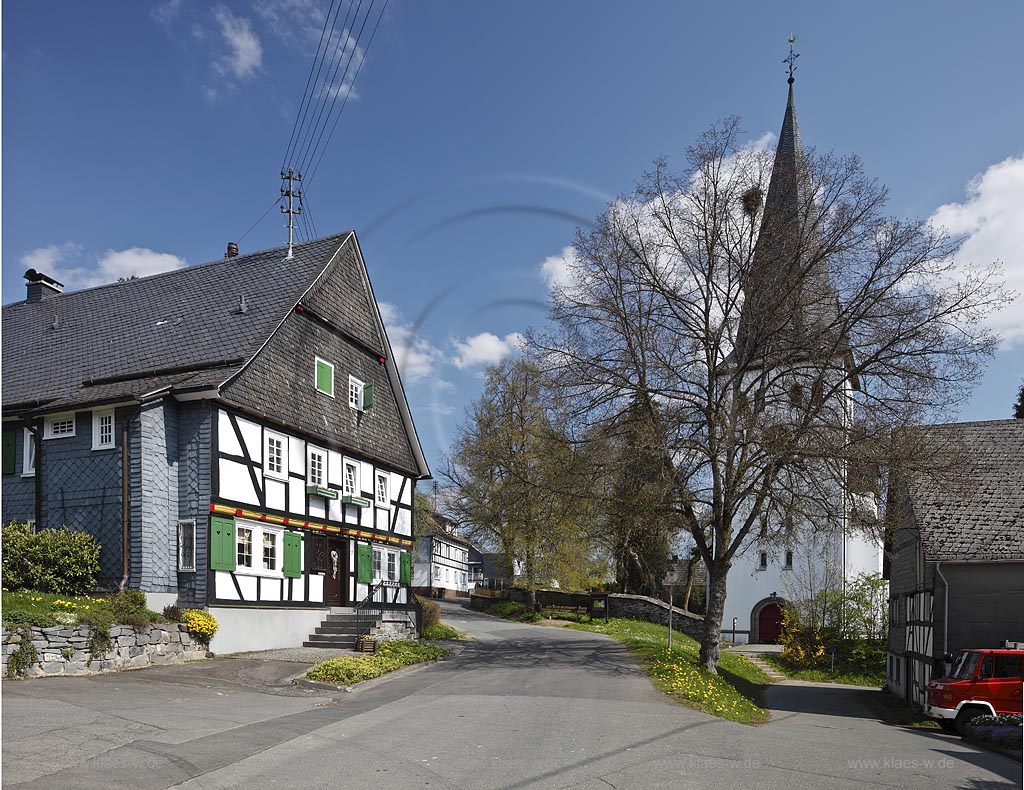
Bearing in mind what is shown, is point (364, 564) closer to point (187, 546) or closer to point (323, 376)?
point (323, 376)

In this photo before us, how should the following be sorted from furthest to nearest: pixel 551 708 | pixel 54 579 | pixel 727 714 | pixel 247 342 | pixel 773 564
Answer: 1. pixel 773 564
2. pixel 247 342
3. pixel 54 579
4. pixel 727 714
5. pixel 551 708

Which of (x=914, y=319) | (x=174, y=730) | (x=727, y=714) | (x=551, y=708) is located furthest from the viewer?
(x=914, y=319)

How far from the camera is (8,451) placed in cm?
2236

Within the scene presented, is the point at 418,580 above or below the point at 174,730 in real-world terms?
below

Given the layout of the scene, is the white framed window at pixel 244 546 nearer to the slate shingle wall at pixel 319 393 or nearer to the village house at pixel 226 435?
the village house at pixel 226 435

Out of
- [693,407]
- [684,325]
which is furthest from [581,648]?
[684,325]

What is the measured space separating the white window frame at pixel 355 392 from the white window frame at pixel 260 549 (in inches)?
220

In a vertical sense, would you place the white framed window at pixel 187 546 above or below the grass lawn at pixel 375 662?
above

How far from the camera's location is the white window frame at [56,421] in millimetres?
21359

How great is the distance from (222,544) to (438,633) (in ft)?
29.1

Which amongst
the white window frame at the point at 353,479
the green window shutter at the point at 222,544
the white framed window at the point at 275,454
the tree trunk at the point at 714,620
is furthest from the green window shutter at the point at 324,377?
the tree trunk at the point at 714,620

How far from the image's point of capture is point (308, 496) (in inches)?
971

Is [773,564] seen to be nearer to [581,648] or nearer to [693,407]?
[581,648]

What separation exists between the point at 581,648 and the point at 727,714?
31.7 ft
